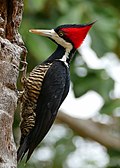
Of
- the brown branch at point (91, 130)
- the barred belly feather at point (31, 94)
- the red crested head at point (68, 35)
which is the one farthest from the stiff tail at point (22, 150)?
the brown branch at point (91, 130)

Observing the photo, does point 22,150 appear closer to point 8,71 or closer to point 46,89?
point 46,89

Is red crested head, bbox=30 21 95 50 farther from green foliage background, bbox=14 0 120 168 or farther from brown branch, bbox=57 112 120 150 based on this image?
brown branch, bbox=57 112 120 150

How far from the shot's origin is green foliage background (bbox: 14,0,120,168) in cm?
450

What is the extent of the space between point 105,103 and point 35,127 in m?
1.33

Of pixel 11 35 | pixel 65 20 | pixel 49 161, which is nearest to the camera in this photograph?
pixel 11 35

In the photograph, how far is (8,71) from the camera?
3326mm

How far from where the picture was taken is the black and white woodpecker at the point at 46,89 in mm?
3838

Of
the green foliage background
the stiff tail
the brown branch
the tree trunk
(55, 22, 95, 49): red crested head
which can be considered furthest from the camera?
the brown branch

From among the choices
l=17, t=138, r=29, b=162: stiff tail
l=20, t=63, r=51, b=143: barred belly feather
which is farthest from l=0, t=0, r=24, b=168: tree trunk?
l=17, t=138, r=29, b=162: stiff tail

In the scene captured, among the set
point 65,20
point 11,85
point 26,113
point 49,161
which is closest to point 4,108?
point 11,85

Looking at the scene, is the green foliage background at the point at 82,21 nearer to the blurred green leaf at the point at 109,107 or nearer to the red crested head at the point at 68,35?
the blurred green leaf at the point at 109,107

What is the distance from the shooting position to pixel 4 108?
125 inches

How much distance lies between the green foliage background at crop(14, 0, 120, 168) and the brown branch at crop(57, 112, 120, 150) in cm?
14

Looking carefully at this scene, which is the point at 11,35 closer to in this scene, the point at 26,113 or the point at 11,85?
the point at 11,85
